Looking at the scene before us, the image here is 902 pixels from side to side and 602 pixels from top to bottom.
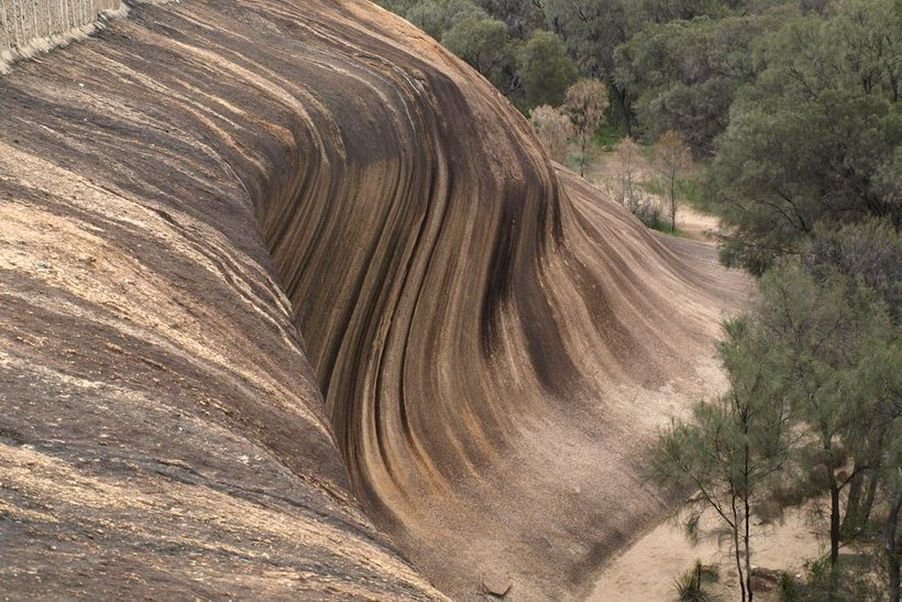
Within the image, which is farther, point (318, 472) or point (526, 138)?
point (526, 138)

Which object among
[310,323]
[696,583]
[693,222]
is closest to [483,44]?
[693,222]

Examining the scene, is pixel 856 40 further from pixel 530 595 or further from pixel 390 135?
pixel 530 595

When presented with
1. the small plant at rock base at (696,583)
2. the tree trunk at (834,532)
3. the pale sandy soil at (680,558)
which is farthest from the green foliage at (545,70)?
the tree trunk at (834,532)

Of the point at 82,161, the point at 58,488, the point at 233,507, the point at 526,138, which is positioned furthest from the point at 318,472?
the point at 526,138

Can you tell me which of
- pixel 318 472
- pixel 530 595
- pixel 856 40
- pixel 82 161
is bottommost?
pixel 530 595

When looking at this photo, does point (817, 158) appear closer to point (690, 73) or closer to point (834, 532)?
point (834, 532)

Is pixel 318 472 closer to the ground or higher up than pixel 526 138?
closer to the ground
